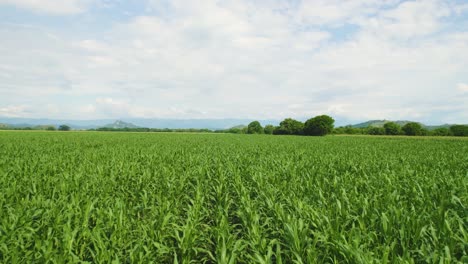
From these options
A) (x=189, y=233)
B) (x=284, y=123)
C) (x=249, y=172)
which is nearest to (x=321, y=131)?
(x=284, y=123)

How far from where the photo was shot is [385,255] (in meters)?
2.75

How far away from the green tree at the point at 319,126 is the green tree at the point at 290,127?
367 centimetres

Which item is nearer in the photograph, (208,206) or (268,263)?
(268,263)

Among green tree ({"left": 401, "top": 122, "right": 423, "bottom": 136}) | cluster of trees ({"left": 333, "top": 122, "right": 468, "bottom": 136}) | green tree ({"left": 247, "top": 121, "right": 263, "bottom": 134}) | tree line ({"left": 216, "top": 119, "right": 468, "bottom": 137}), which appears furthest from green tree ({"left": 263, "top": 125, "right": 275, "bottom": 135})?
green tree ({"left": 401, "top": 122, "right": 423, "bottom": 136})

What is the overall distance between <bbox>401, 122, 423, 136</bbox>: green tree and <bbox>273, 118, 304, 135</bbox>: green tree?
35.8m

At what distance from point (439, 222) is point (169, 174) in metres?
6.97

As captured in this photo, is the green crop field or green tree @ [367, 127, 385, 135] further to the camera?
green tree @ [367, 127, 385, 135]

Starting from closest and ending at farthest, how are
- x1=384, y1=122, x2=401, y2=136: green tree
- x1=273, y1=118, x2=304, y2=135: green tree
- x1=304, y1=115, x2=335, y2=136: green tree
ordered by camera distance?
x1=304, y1=115, x2=335, y2=136: green tree < x1=384, y1=122, x2=401, y2=136: green tree < x1=273, y1=118, x2=304, y2=135: green tree

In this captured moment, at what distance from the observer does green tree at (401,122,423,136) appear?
82.3 meters

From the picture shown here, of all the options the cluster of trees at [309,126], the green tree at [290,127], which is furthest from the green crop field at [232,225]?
the green tree at [290,127]

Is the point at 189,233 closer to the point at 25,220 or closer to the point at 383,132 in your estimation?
the point at 25,220

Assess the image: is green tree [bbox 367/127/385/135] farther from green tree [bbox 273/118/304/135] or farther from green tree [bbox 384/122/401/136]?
green tree [bbox 273/118/304/135]

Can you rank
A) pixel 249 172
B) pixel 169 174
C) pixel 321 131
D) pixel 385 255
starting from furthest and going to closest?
1. pixel 321 131
2. pixel 249 172
3. pixel 169 174
4. pixel 385 255

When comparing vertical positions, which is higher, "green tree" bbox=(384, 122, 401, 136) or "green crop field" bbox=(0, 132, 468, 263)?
"green tree" bbox=(384, 122, 401, 136)
